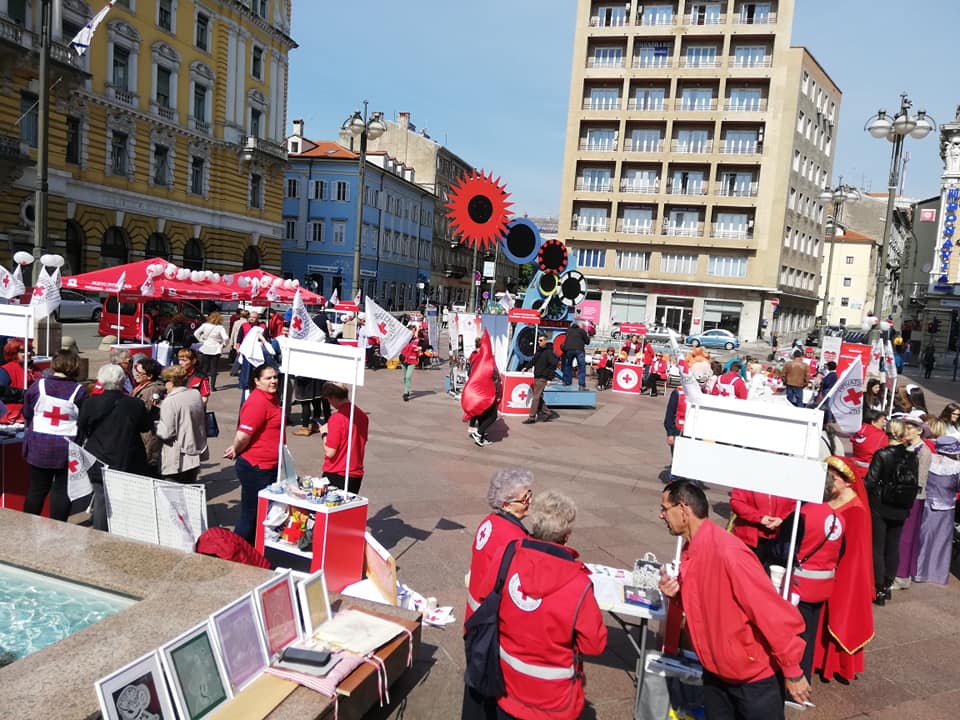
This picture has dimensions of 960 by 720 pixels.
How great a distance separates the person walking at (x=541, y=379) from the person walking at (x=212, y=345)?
6744mm

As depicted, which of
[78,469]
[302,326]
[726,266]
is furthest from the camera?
[726,266]

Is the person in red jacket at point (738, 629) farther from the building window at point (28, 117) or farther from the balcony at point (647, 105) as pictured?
the balcony at point (647, 105)

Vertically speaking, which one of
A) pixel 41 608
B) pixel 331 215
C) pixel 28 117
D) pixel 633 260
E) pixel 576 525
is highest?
pixel 28 117

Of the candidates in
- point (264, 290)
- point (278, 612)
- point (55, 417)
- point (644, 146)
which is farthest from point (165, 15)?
point (278, 612)

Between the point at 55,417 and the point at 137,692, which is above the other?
the point at 55,417

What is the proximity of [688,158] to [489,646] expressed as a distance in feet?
160

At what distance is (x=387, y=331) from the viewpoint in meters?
7.11

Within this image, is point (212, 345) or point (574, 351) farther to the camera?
point (574, 351)

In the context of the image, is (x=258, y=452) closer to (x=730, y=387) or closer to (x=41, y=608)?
(x=41, y=608)

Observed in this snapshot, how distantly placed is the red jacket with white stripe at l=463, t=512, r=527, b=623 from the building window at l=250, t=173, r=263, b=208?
41485 millimetres

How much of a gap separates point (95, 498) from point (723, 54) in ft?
163

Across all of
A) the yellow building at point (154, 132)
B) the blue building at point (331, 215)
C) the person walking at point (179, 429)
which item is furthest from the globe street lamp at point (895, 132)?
the blue building at point (331, 215)

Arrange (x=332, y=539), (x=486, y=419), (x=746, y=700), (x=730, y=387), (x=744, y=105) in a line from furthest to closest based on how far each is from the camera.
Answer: (x=744, y=105)
(x=486, y=419)
(x=730, y=387)
(x=332, y=539)
(x=746, y=700)

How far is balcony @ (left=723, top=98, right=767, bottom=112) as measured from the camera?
4622 centimetres
